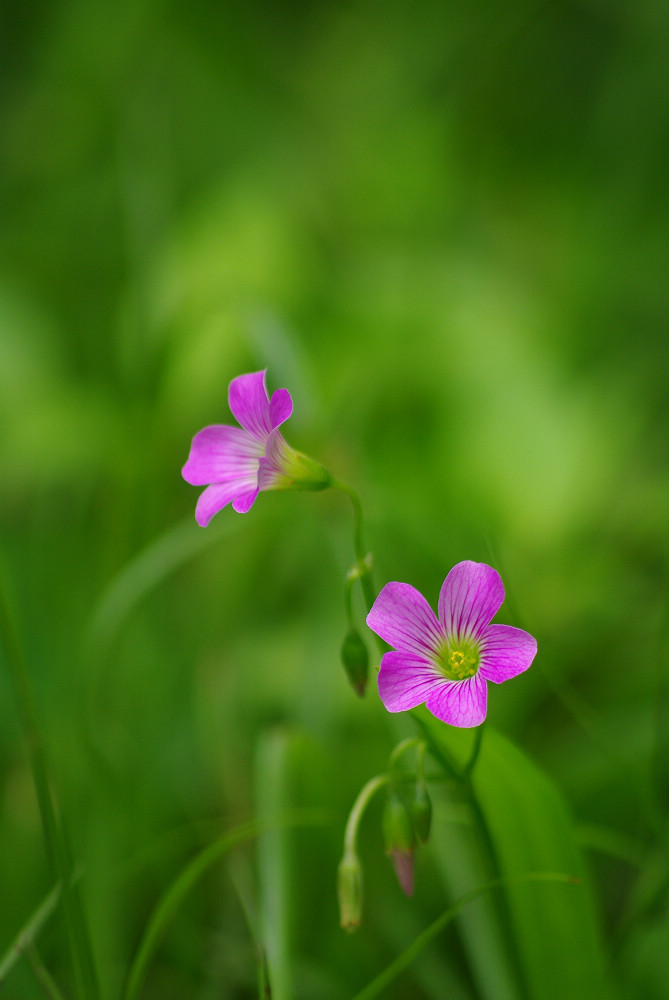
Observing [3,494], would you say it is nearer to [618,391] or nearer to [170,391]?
[170,391]

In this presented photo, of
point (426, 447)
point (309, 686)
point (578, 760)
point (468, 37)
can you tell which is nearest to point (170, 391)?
point (426, 447)

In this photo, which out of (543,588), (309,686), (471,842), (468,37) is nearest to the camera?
(471,842)

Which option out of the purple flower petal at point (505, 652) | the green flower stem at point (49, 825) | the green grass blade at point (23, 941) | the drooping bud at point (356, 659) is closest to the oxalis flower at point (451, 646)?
the purple flower petal at point (505, 652)

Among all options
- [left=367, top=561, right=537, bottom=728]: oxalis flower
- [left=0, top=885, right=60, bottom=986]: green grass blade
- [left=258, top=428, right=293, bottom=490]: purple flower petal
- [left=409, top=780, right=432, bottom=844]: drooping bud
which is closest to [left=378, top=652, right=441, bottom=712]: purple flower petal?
[left=367, top=561, right=537, bottom=728]: oxalis flower

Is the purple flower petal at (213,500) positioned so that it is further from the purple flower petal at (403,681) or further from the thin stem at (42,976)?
the thin stem at (42,976)

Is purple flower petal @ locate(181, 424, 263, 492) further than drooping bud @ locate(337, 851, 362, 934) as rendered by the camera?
Yes

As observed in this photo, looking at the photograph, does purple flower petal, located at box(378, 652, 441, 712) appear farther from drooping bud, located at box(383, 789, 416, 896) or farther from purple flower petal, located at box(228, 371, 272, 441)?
purple flower petal, located at box(228, 371, 272, 441)
